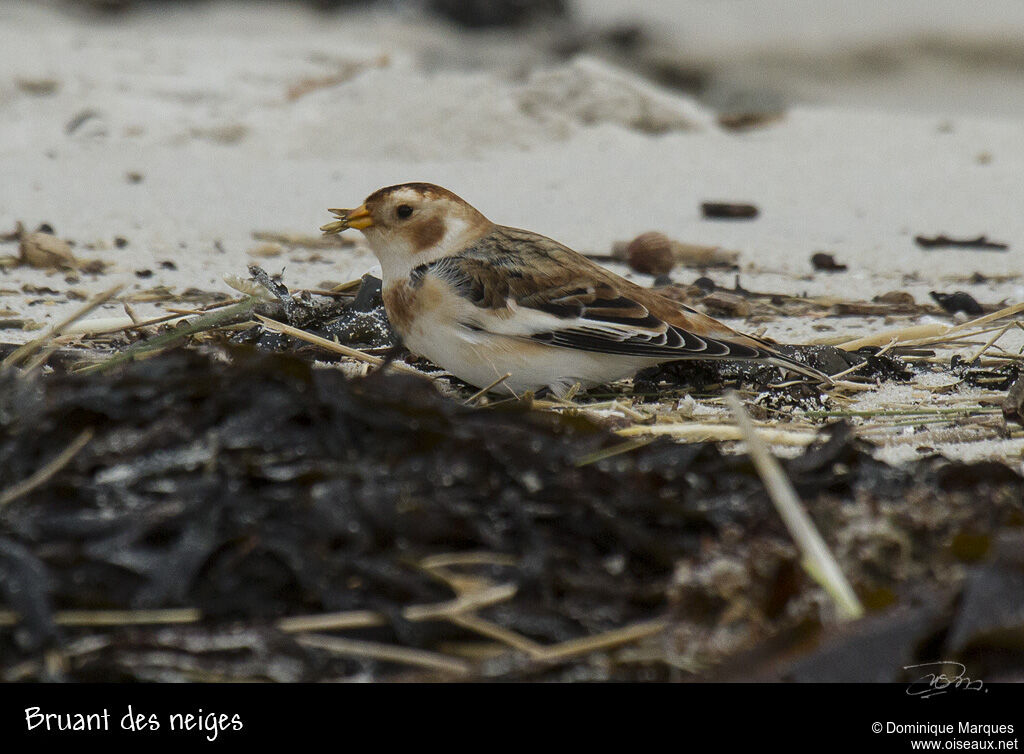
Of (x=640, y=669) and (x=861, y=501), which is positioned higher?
(x=861, y=501)

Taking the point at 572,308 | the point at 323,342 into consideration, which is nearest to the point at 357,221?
the point at 323,342

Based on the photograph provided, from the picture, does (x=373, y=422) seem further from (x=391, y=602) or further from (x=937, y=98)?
(x=937, y=98)
